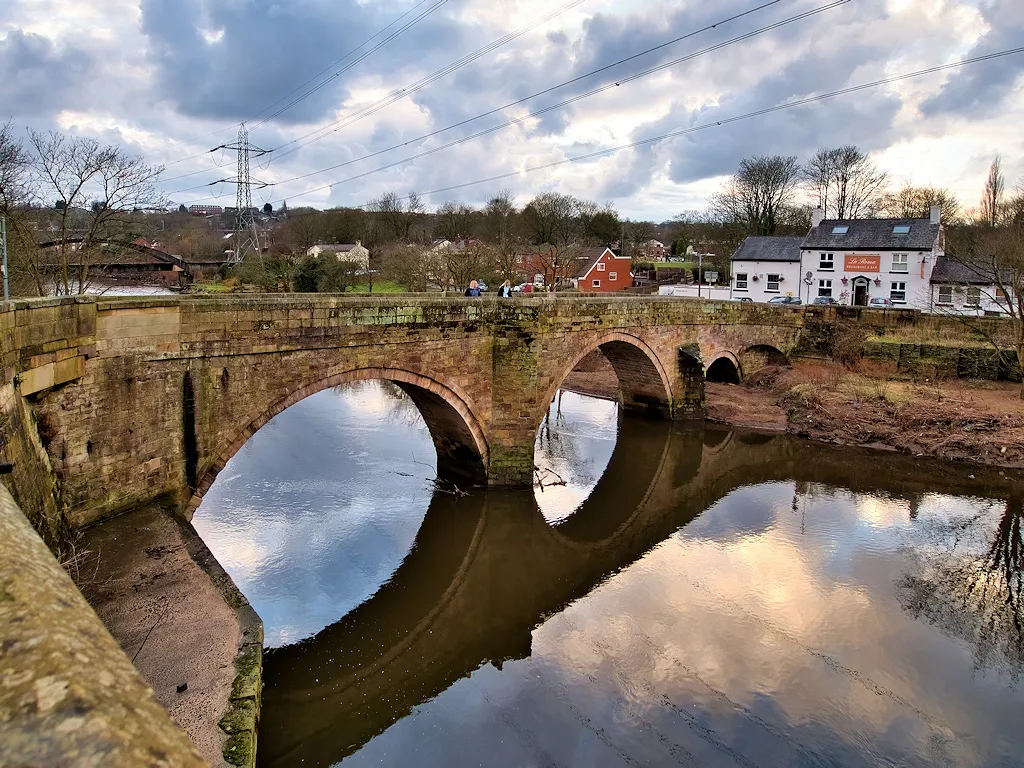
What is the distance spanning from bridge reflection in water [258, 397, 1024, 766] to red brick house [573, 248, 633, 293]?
32892mm

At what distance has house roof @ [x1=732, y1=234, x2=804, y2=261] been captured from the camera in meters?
38.7

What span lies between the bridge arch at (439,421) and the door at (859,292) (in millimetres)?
28924

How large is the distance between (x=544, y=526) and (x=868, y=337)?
60.8 feet

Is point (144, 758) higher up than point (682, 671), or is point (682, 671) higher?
point (144, 758)

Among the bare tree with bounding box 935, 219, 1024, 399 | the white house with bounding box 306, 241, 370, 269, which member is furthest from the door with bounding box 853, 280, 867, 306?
the white house with bounding box 306, 241, 370, 269

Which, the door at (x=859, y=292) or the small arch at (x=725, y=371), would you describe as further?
the door at (x=859, y=292)

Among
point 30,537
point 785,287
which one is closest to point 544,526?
point 30,537

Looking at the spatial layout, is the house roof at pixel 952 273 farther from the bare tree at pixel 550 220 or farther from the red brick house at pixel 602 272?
the bare tree at pixel 550 220

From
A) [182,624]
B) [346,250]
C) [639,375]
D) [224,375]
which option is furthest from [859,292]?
[182,624]

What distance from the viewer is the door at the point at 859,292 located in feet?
117

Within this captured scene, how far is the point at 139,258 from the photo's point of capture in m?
32.4

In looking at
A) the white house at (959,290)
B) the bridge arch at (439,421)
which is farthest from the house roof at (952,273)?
the bridge arch at (439,421)

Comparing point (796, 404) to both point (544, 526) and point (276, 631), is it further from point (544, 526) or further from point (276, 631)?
point (276, 631)

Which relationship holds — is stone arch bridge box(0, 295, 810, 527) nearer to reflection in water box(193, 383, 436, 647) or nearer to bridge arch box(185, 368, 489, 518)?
bridge arch box(185, 368, 489, 518)
